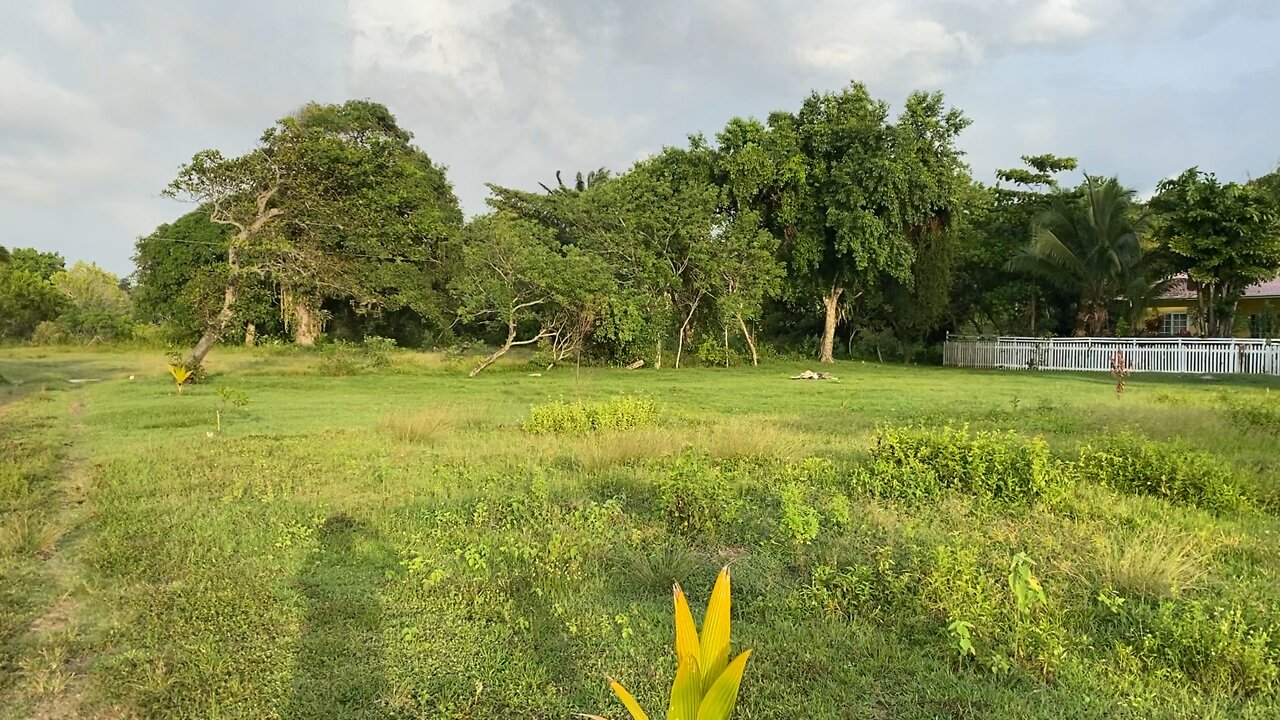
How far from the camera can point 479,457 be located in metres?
7.23

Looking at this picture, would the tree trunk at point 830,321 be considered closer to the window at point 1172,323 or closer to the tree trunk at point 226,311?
the window at point 1172,323

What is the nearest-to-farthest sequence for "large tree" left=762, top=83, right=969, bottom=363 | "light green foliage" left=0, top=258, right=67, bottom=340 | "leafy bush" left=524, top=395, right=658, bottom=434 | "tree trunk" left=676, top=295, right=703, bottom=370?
"leafy bush" left=524, top=395, right=658, bottom=434 → "large tree" left=762, top=83, right=969, bottom=363 → "tree trunk" left=676, top=295, right=703, bottom=370 → "light green foliage" left=0, top=258, right=67, bottom=340

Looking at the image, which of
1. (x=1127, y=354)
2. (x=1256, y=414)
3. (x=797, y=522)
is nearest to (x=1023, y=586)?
(x=797, y=522)

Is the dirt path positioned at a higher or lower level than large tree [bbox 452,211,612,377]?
lower

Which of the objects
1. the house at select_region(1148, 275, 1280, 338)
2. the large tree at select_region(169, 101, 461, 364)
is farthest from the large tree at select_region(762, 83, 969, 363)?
the large tree at select_region(169, 101, 461, 364)

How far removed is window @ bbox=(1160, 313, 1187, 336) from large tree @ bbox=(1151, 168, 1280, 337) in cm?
1232

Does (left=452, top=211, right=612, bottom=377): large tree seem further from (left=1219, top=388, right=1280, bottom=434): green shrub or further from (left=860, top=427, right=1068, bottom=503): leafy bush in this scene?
(left=860, top=427, right=1068, bottom=503): leafy bush

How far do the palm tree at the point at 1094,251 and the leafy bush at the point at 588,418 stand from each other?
726 inches

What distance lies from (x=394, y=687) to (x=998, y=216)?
95.7 ft

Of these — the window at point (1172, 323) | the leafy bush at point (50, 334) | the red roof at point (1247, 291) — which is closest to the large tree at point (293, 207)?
the leafy bush at point (50, 334)

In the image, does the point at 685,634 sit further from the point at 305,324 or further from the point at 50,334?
the point at 50,334

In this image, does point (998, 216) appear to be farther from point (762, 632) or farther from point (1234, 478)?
point (762, 632)

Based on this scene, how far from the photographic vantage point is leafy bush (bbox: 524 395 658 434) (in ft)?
28.8

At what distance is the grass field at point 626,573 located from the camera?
109 inches
